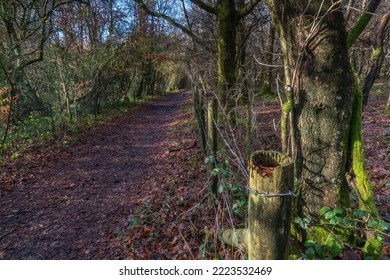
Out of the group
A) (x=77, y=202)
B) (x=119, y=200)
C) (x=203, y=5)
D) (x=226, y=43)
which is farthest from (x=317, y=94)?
(x=203, y=5)

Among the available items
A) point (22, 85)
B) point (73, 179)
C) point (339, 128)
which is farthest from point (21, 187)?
point (339, 128)

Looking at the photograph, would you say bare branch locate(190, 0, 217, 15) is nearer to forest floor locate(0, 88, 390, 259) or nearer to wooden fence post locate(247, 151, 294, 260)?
forest floor locate(0, 88, 390, 259)

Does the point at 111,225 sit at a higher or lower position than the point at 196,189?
lower

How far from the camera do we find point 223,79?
8516 millimetres

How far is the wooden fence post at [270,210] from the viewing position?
1722 mm

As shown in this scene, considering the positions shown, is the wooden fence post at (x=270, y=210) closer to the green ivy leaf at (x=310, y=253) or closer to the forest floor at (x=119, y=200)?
the green ivy leaf at (x=310, y=253)

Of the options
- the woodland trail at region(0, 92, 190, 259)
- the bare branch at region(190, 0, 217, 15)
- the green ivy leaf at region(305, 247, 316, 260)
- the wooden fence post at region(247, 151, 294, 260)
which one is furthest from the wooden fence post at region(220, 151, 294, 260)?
the bare branch at region(190, 0, 217, 15)

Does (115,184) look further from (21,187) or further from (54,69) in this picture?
(54,69)

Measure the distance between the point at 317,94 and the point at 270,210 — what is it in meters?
1.53

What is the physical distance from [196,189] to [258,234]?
3.32 m

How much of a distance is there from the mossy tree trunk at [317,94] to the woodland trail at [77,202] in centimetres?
277

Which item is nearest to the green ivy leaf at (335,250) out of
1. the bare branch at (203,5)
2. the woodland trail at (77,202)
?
the woodland trail at (77,202)

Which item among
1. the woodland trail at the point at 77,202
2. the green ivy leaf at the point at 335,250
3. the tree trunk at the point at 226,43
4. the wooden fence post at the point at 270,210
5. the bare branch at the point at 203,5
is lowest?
the woodland trail at the point at 77,202

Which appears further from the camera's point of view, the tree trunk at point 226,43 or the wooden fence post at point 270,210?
the tree trunk at point 226,43
